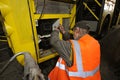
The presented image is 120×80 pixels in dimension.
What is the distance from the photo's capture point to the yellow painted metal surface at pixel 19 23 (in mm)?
1556

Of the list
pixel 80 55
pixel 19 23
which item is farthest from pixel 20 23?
pixel 80 55

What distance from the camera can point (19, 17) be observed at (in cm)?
164

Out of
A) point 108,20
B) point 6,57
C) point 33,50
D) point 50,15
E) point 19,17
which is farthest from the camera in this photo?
point 108,20

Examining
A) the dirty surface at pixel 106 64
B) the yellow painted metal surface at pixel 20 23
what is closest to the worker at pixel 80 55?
the yellow painted metal surface at pixel 20 23

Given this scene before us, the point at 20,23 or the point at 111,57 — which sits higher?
the point at 20,23

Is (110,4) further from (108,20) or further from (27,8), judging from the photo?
(27,8)

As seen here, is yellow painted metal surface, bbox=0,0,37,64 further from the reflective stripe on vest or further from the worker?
the reflective stripe on vest

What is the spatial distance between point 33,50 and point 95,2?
Result: 2.81 metres

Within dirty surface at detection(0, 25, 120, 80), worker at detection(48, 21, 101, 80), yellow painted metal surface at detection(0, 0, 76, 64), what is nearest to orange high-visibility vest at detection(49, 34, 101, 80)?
worker at detection(48, 21, 101, 80)

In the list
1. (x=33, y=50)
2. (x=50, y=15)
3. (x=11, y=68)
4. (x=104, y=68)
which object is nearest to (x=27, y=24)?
(x=33, y=50)

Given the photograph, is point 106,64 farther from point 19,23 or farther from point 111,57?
point 19,23

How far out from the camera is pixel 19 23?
1660mm

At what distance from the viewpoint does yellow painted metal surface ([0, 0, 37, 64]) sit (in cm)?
156

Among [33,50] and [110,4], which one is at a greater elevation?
[110,4]
